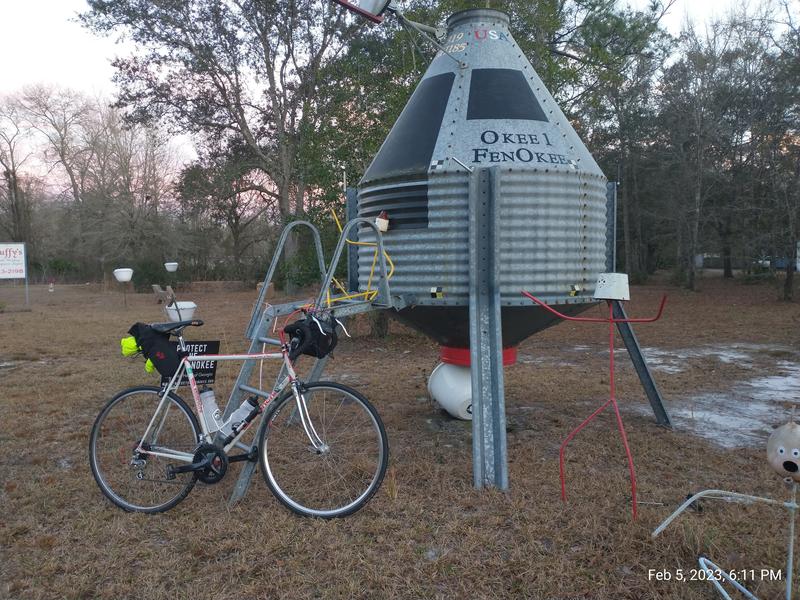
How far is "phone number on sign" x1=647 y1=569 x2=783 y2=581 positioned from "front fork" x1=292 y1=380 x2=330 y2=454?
193 cm

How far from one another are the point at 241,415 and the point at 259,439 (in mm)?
280

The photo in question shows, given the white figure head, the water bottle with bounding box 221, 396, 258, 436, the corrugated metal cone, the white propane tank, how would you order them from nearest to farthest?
the white figure head → the water bottle with bounding box 221, 396, 258, 436 → the corrugated metal cone → the white propane tank

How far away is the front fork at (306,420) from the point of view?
361cm

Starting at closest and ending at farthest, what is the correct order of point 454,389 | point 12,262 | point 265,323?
1. point 265,323
2. point 454,389
3. point 12,262

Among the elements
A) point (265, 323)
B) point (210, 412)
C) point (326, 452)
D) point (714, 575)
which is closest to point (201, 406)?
point (210, 412)

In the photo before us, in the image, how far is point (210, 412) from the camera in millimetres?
3900

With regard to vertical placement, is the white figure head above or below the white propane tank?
above

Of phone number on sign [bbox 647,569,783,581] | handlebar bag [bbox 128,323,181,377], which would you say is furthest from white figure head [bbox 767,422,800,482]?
handlebar bag [bbox 128,323,181,377]

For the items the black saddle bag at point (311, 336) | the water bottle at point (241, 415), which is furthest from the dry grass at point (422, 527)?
the black saddle bag at point (311, 336)

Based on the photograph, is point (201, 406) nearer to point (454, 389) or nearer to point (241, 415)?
point (241, 415)

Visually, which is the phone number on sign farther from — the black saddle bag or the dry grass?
the black saddle bag

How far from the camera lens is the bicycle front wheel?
3.63 metres

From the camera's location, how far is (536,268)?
4.70m

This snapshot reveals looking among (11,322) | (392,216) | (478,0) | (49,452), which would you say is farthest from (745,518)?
(11,322)
